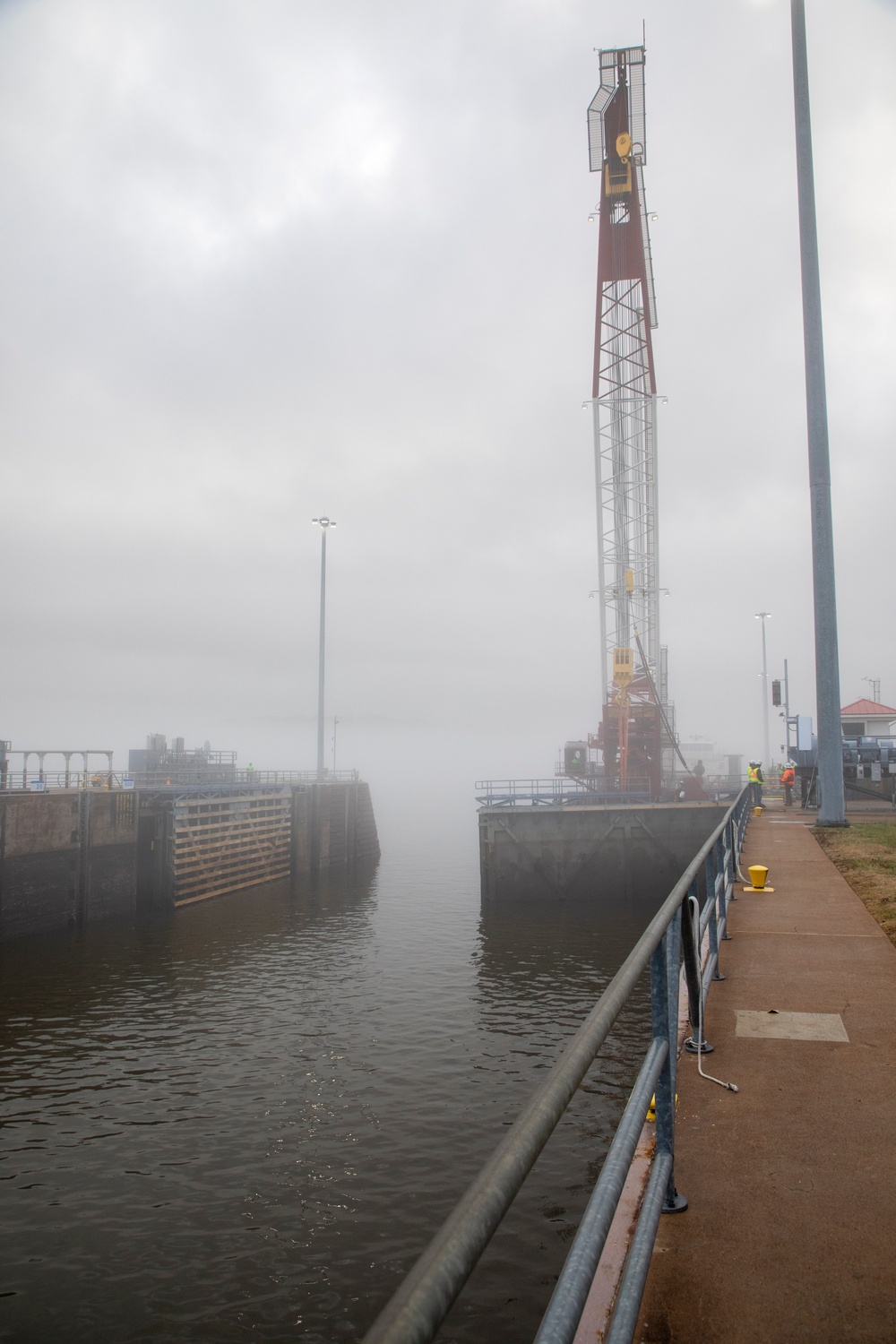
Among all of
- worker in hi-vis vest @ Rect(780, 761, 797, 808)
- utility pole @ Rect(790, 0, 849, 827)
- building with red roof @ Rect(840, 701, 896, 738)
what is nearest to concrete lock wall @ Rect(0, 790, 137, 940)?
utility pole @ Rect(790, 0, 849, 827)

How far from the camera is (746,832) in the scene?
21781 mm

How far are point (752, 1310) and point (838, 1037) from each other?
11.7 ft

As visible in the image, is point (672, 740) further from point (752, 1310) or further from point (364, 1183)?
point (752, 1310)

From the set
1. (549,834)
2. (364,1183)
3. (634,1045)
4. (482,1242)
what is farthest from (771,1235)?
(549,834)

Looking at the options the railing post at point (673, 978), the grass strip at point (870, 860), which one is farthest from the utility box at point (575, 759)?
the railing post at point (673, 978)

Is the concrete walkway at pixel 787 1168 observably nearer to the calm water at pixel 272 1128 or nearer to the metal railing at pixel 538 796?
the calm water at pixel 272 1128

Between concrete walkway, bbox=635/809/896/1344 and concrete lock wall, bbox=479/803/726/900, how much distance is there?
80.6 ft

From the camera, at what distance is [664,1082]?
3600mm

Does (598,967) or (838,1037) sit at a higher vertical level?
(838,1037)

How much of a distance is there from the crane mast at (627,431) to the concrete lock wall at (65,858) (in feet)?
94.9

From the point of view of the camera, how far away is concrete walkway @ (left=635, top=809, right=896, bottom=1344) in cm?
304

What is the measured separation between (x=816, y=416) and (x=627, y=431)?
4242cm

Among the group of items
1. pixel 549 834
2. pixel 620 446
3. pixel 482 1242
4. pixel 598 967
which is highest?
pixel 620 446

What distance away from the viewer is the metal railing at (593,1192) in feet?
4.30
